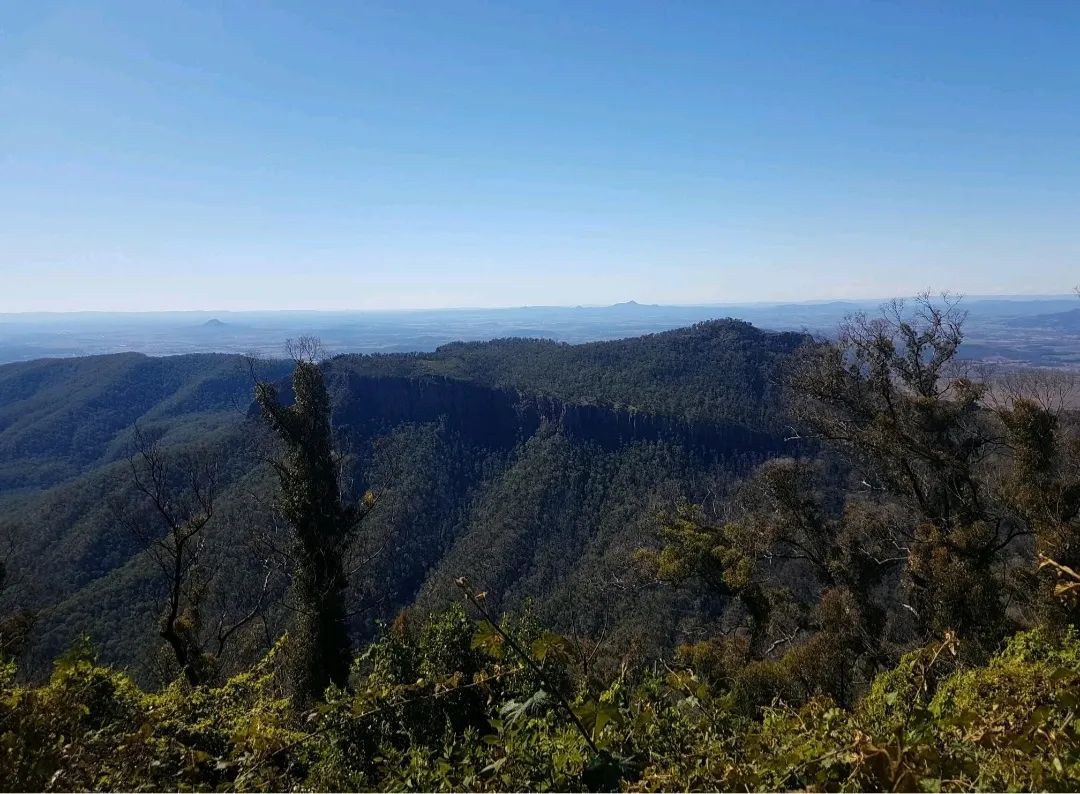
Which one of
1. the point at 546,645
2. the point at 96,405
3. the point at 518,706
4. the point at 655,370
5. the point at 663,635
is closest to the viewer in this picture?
the point at 518,706

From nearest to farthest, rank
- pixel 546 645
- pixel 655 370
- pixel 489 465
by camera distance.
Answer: pixel 546 645
pixel 489 465
pixel 655 370

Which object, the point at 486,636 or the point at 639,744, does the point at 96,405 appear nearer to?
the point at 486,636

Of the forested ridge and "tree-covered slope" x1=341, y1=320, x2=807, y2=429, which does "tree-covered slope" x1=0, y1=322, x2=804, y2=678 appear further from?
the forested ridge

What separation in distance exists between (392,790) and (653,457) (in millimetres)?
63094

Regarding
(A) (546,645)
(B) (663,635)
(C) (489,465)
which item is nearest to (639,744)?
(A) (546,645)

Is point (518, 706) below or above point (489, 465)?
above

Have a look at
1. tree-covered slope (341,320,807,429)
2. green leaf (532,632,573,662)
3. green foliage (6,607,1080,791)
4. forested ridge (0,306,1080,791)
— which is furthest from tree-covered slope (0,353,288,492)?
green leaf (532,632,573,662)

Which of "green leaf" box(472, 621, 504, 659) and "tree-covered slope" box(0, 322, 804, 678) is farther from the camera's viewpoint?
"tree-covered slope" box(0, 322, 804, 678)

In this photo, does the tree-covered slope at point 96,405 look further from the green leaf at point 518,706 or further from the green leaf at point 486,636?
the green leaf at point 518,706

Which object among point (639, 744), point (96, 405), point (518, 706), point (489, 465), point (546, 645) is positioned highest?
point (546, 645)

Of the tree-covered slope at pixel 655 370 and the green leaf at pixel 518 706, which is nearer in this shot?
the green leaf at pixel 518 706

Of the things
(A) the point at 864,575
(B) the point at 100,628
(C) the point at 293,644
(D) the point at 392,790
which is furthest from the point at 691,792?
(B) the point at 100,628

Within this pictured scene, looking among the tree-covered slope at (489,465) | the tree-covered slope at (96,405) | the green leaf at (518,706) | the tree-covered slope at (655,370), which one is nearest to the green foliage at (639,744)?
the green leaf at (518,706)

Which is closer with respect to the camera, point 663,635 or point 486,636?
point 486,636
